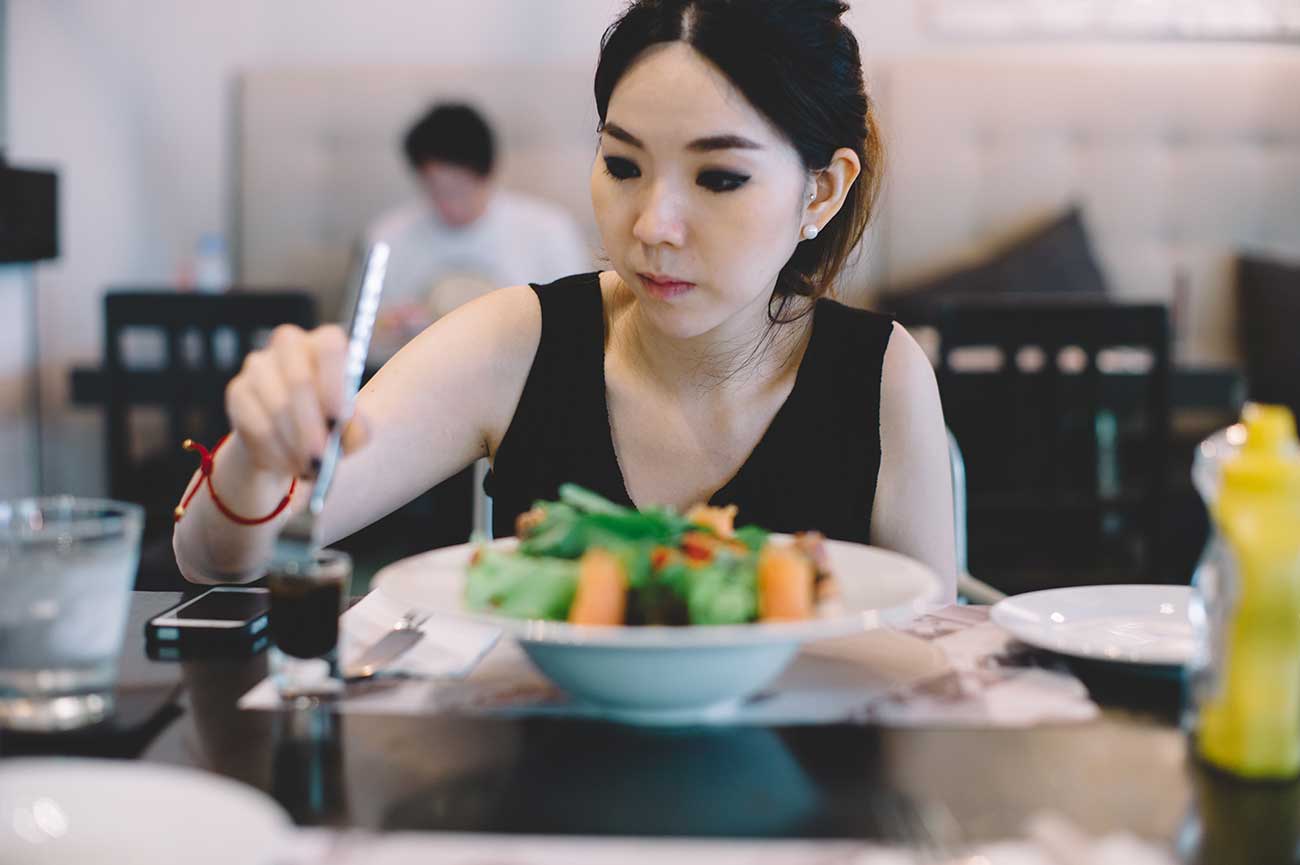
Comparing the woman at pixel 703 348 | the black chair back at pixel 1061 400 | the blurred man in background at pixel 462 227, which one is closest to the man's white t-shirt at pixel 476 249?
the blurred man in background at pixel 462 227

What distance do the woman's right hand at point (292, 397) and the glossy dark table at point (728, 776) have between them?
0.16 m

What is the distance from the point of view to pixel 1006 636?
3.28 feet

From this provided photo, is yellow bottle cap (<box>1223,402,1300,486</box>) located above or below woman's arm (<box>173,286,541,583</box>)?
above

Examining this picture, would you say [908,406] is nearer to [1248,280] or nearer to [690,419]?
[690,419]

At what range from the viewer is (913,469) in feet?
4.53

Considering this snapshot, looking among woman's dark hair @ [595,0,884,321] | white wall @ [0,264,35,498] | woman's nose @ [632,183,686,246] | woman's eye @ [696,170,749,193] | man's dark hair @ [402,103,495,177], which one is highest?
man's dark hair @ [402,103,495,177]

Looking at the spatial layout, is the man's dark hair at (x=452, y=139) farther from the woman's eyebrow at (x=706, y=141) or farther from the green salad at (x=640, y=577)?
the green salad at (x=640, y=577)

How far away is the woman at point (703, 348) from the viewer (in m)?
1.18

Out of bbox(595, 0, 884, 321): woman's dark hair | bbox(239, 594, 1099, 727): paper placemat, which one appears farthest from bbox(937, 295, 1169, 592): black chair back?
bbox(239, 594, 1099, 727): paper placemat

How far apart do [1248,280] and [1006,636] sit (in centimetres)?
337

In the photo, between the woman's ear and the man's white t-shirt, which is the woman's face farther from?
→ the man's white t-shirt

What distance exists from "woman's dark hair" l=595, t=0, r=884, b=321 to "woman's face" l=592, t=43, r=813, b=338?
20 mm

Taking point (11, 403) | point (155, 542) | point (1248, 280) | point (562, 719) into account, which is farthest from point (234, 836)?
point (1248, 280)

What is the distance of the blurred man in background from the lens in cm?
372
